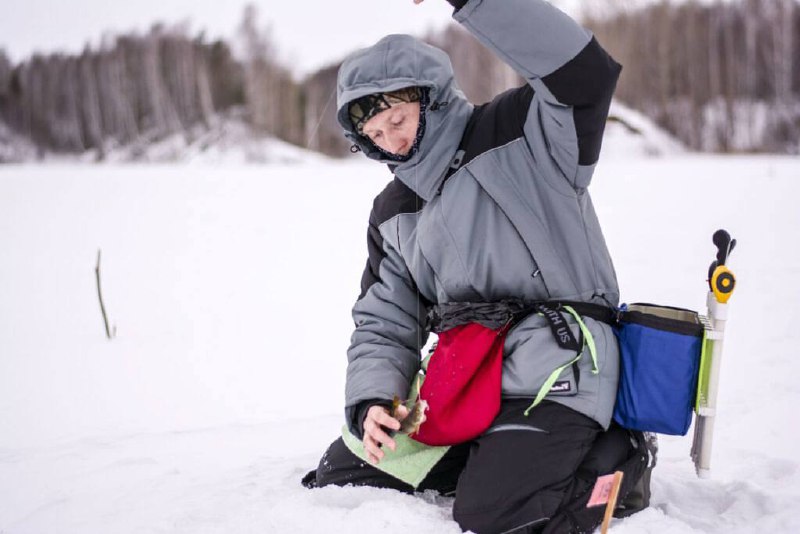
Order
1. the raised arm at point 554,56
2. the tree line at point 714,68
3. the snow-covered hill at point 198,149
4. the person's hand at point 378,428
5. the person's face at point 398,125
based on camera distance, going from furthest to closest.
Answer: the snow-covered hill at point 198,149, the tree line at point 714,68, the person's face at point 398,125, the person's hand at point 378,428, the raised arm at point 554,56

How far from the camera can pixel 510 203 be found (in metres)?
1.98

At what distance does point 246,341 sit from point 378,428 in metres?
3.51

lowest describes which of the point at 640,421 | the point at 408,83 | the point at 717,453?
the point at 717,453

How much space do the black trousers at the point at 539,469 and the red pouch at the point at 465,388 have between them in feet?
0.19

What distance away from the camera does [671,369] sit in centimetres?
187

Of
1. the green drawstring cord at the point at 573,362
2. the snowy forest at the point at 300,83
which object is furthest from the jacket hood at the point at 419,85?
the snowy forest at the point at 300,83

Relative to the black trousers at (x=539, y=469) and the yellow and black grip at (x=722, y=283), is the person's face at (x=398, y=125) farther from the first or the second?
the yellow and black grip at (x=722, y=283)

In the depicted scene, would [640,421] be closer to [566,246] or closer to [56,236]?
[566,246]

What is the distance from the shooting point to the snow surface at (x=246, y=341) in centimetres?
212

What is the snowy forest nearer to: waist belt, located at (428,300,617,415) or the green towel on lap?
waist belt, located at (428,300,617,415)

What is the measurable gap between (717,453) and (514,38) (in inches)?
75.8

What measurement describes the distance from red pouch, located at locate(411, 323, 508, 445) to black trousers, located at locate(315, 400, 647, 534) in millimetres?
58

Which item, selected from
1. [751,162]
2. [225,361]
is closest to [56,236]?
[225,361]

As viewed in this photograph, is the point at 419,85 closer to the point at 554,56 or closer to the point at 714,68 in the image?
the point at 554,56
